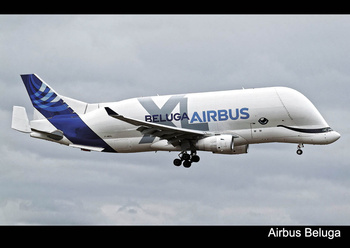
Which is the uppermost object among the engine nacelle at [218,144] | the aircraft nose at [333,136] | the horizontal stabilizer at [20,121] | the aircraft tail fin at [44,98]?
the aircraft tail fin at [44,98]

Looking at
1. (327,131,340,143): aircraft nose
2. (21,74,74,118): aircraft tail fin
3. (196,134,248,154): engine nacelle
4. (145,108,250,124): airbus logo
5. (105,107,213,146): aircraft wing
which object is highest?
(21,74,74,118): aircraft tail fin

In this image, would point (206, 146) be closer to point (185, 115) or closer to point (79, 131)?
point (185, 115)

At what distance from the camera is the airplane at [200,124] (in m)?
71.2

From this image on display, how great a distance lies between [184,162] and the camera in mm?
73938

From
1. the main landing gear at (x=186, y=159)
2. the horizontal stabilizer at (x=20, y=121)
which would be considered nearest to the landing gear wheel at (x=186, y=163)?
the main landing gear at (x=186, y=159)

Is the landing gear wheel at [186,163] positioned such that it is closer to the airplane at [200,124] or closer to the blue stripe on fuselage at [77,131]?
the airplane at [200,124]

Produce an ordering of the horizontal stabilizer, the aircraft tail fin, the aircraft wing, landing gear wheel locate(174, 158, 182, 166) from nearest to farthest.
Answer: the aircraft wing < landing gear wheel locate(174, 158, 182, 166) < the horizontal stabilizer < the aircraft tail fin

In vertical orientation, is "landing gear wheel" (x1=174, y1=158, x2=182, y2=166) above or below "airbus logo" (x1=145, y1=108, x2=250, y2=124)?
below

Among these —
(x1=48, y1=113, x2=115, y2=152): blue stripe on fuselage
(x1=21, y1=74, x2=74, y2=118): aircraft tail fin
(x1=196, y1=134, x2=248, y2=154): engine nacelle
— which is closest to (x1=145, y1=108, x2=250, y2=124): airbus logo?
(x1=196, y1=134, x2=248, y2=154): engine nacelle

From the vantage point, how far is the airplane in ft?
234

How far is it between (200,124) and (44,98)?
64.8 feet

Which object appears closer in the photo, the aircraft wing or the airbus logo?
the aircraft wing

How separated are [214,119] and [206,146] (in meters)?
2.95

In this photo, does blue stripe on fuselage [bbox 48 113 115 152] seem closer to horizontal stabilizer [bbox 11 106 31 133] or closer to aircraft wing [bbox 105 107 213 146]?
horizontal stabilizer [bbox 11 106 31 133]
